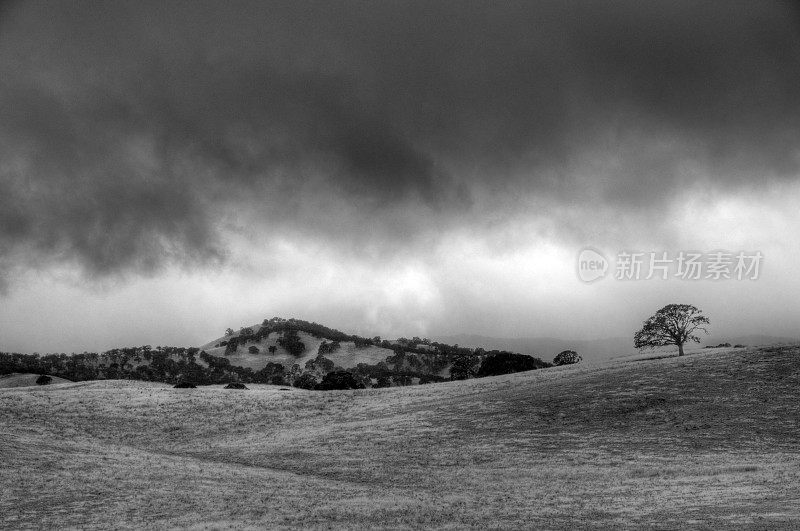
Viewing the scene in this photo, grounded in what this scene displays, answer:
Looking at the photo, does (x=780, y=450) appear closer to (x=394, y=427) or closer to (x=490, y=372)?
(x=394, y=427)

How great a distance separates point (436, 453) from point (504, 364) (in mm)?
64073

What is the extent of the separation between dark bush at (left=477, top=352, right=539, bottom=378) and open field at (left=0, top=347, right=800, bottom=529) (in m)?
30.3

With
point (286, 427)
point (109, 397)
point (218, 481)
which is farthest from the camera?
point (109, 397)

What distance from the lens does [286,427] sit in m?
56.4

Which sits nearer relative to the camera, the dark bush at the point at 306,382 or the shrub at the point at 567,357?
the dark bush at the point at 306,382

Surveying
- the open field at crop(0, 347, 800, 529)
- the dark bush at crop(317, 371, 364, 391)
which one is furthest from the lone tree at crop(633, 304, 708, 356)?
the dark bush at crop(317, 371, 364, 391)

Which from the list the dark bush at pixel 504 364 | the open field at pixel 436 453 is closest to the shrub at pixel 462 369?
the dark bush at pixel 504 364

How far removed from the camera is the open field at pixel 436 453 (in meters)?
24.5

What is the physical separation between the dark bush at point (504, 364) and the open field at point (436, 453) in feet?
99.5

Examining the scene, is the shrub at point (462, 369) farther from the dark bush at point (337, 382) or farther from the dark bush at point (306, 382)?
the dark bush at point (337, 382)

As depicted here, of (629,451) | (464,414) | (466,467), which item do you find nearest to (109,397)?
(464,414)

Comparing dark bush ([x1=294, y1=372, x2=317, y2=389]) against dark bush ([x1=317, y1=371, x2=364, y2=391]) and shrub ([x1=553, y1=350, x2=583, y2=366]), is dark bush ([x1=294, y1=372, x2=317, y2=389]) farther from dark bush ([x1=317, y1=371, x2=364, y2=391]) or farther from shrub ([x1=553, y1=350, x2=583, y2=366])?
shrub ([x1=553, y1=350, x2=583, y2=366])

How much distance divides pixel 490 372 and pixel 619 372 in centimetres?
4167

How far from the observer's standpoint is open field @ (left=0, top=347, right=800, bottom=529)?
24484 mm
